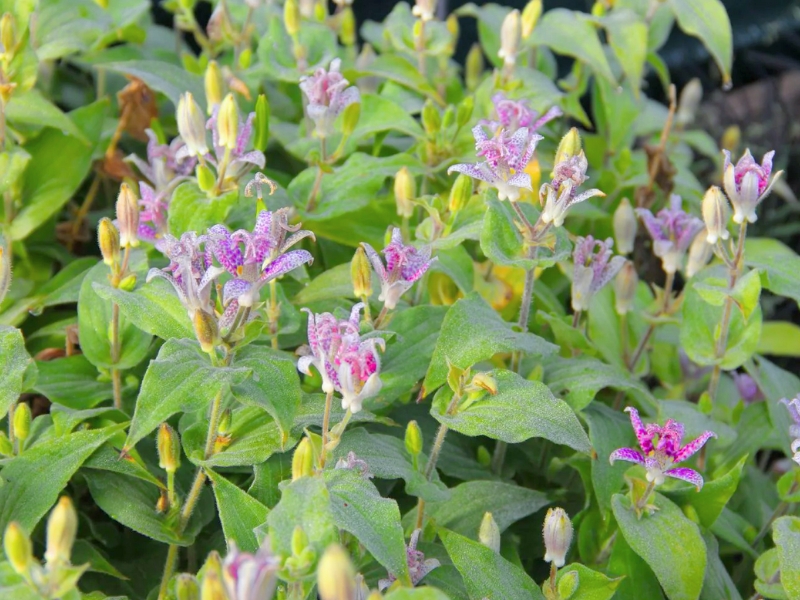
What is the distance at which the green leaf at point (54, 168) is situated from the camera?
33.0 inches

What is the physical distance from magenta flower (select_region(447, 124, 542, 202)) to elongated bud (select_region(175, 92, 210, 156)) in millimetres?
198

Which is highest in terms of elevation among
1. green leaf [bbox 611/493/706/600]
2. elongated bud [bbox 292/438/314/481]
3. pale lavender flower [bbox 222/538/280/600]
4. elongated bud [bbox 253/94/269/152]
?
elongated bud [bbox 253/94/269/152]

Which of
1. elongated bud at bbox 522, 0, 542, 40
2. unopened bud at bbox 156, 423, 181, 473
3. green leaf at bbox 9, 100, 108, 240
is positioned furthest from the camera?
elongated bud at bbox 522, 0, 542, 40

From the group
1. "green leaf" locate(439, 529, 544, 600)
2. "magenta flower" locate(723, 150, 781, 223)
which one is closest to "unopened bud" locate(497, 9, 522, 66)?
"magenta flower" locate(723, 150, 781, 223)

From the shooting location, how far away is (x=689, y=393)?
3.15 ft

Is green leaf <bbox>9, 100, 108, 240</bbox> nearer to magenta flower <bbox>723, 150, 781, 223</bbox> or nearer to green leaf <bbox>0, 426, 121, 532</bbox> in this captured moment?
green leaf <bbox>0, 426, 121, 532</bbox>

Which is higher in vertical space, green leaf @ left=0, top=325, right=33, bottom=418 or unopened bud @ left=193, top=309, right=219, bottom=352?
unopened bud @ left=193, top=309, right=219, bottom=352

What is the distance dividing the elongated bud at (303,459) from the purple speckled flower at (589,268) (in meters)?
0.29

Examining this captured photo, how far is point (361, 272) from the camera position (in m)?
0.64

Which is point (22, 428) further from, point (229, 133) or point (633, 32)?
point (633, 32)

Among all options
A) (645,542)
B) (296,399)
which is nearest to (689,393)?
(645,542)

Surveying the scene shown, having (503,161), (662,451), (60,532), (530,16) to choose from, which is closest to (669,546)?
(662,451)

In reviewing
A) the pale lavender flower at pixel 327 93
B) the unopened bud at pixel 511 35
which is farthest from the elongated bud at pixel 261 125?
the unopened bud at pixel 511 35

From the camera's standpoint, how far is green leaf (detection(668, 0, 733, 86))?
3.09ft
